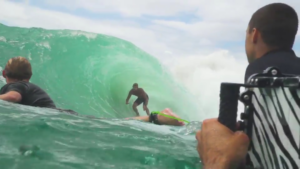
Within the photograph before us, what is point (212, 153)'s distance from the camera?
201 centimetres

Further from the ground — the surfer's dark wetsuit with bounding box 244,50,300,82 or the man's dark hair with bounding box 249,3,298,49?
the man's dark hair with bounding box 249,3,298,49

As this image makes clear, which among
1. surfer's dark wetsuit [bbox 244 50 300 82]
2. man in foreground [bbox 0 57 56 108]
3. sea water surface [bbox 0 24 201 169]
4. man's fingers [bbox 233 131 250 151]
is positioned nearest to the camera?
man's fingers [bbox 233 131 250 151]

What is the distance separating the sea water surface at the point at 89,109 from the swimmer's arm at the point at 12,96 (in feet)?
1.09

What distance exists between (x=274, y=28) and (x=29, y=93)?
3.32 m

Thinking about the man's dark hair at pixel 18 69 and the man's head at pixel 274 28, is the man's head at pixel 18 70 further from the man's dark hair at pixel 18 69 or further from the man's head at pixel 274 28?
the man's head at pixel 274 28

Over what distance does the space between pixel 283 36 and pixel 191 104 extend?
12.1 metres

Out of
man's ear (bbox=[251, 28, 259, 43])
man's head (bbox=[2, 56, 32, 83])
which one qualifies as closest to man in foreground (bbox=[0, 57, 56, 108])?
man's head (bbox=[2, 56, 32, 83])

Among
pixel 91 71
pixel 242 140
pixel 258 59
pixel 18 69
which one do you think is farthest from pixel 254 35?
pixel 91 71

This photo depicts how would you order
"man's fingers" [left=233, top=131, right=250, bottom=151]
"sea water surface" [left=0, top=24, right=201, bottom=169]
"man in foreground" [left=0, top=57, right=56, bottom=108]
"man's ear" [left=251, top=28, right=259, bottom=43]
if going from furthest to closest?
"man in foreground" [left=0, top=57, right=56, bottom=108]
"man's ear" [left=251, top=28, right=259, bottom=43]
"sea water surface" [left=0, top=24, right=201, bottom=169]
"man's fingers" [left=233, top=131, right=250, bottom=151]

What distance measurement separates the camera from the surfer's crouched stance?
4504 mm

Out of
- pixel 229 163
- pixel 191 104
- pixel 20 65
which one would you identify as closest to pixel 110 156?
pixel 229 163

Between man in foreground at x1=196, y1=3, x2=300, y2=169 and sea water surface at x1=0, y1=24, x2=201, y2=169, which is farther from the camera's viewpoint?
sea water surface at x1=0, y1=24, x2=201, y2=169

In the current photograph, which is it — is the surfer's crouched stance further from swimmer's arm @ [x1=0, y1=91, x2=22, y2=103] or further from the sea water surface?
the sea water surface

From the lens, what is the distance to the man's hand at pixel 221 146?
191 cm
